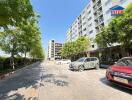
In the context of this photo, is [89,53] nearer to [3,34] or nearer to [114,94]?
[3,34]

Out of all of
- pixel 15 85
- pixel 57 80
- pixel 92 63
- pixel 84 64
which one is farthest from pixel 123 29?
pixel 15 85

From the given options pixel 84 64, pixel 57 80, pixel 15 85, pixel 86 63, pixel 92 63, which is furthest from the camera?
pixel 92 63

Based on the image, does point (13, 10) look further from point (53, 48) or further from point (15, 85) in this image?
point (53, 48)

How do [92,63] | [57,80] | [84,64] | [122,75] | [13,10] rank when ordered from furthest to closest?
[92,63], [84,64], [57,80], [13,10], [122,75]

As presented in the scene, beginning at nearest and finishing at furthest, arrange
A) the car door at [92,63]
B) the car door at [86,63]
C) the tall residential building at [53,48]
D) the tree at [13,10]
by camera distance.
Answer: the tree at [13,10]
the car door at [86,63]
the car door at [92,63]
the tall residential building at [53,48]

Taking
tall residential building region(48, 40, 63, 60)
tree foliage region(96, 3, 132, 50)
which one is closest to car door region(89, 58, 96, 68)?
tree foliage region(96, 3, 132, 50)

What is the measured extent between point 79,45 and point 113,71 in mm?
42141

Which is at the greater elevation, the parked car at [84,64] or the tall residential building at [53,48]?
the tall residential building at [53,48]

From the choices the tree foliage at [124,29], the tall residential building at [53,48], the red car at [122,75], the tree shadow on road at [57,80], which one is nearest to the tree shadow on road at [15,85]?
the tree shadow on road at [57,80]

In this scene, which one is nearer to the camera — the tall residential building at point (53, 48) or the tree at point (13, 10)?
the tree at point (13, 10)

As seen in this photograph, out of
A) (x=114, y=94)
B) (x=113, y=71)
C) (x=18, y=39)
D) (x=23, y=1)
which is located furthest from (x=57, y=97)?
(x=18, y=39)

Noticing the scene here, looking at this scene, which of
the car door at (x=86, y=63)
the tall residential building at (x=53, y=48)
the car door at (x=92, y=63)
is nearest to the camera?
the car door at (x=86, y=63)

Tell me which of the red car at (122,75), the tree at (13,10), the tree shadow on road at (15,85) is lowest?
the tree shadow on road at (15,85)

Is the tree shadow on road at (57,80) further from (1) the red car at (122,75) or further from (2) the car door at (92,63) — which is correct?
(2) the car door at (92,63)
